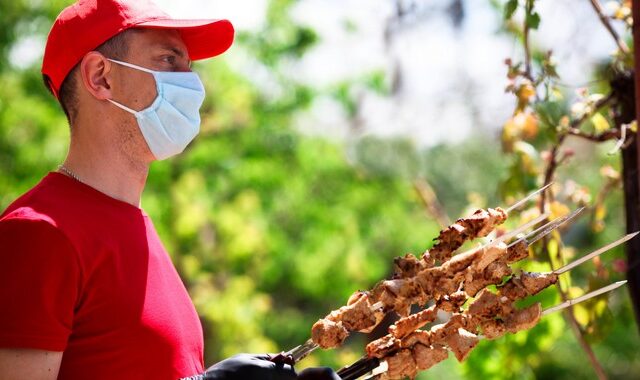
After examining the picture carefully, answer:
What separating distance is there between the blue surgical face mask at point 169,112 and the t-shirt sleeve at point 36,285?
439mm

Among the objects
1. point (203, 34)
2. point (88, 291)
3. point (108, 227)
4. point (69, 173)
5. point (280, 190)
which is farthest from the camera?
point (280, 190)

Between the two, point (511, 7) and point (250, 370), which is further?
point (511, 7)

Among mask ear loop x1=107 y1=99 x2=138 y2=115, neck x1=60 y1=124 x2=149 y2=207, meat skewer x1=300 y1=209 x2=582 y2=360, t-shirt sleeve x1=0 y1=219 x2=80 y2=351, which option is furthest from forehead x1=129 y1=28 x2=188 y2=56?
meat skewer x1=300 y1=209 x2=582 y2=360

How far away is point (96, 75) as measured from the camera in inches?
94.7

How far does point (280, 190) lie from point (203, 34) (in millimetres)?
11470

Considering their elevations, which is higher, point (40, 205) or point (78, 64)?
point (78, 64)

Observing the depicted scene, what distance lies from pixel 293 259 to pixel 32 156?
486 cm

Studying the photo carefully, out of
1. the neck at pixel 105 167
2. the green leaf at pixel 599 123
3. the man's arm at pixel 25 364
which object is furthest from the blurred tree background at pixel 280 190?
the man's arm at pixel 25 364

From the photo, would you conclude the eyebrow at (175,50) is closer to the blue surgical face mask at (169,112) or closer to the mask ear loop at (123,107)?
the blue surgical face mask at (169,112)

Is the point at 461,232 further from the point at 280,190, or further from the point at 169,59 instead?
the point at 280,190

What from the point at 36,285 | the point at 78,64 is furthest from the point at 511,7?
the point at 36,285

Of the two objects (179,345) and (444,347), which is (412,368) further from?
(179,345)

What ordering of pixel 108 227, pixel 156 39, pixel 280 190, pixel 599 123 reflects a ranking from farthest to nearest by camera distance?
pixel 280 190 < pixel 599 123 < pixel 156 39 < pixel 108 227

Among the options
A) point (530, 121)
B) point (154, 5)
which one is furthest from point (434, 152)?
point (154, 5)
